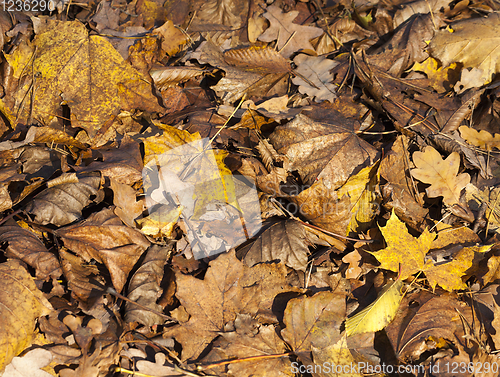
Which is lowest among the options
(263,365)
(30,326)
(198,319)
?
(263,365)

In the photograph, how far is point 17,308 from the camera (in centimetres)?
155

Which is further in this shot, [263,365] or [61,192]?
[61,192]

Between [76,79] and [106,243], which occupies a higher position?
[76,79]

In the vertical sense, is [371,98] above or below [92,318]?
above

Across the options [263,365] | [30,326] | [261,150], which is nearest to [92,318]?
[30,326]

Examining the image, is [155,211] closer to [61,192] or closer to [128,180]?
[128,180]

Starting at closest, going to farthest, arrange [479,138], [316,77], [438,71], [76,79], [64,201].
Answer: [64,201], [76,79], [479,138], [316,77], [438,71]

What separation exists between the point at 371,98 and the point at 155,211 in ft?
5.89

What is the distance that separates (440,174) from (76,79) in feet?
8.13

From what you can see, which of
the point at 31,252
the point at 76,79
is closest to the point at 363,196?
the point at 31,252

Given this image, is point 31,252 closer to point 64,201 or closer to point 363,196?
point 64,201

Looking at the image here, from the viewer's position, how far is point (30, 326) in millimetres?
1559

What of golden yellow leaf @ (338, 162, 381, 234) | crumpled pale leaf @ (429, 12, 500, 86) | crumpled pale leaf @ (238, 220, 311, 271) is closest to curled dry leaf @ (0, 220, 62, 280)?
crumpled pale leaf @ (238, 220, 311, 271)

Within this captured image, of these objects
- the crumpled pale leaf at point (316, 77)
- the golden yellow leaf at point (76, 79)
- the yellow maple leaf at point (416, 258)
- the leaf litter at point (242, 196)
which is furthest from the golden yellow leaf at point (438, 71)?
the golden yellow leaf at point (76, 79)
